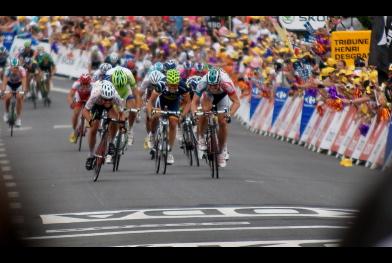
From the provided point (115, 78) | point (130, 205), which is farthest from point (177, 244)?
point (115, 78)

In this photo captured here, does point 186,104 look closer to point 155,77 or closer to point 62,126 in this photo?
point 155,77

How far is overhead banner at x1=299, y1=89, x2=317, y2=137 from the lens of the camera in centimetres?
2593

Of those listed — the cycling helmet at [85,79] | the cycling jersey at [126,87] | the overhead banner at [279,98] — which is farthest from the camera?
the overhead banner at [279,98]

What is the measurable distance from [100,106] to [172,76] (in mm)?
1238

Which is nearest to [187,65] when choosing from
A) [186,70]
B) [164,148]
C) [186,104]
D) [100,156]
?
[186,70]

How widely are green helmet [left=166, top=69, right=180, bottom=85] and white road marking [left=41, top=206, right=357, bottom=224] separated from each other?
4.61 metres

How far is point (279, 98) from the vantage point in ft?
95.2

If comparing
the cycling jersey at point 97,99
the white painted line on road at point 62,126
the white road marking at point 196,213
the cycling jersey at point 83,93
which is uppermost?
the cycling jersey at point 97,99

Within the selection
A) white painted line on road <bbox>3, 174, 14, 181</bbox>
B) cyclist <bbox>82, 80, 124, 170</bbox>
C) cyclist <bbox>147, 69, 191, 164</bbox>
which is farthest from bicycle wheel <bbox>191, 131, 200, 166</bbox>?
white painted line on road <bbox>3, 174, 14, 181</bbox>

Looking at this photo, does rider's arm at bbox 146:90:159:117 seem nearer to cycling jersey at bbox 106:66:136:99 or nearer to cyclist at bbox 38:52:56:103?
cycling jersey at bbox 106:66:136:99

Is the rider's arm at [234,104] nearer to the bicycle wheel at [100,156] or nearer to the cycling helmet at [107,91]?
the cycling helmet at [107,91]

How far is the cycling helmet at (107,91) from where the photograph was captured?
18.3 metres

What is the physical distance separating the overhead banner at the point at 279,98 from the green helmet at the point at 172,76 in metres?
9.52

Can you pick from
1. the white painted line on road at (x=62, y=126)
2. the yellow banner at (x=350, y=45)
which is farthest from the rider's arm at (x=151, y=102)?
the white painted line on road at (x=62, y=126)
